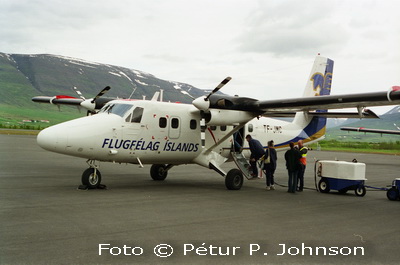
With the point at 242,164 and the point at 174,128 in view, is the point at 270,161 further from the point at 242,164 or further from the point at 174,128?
the point at 174,128

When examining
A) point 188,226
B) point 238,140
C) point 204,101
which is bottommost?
point 188,226

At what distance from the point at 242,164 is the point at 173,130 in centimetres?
291

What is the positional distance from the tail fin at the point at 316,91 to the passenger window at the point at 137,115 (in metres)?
7.80

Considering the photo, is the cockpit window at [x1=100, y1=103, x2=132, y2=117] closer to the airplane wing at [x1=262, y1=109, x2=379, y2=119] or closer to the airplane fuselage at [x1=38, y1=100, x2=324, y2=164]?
the airplane fuselage at [x1=38, y1=100, x2=324, y2=164]

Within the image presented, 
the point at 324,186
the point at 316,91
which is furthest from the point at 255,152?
the point at 316,91

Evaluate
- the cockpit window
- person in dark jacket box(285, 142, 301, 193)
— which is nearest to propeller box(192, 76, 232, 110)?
the cockpit window

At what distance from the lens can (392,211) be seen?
1008cm

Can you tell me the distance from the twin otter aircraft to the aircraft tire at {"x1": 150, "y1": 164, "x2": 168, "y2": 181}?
1 cm

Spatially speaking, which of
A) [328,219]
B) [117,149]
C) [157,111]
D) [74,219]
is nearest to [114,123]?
[117,149]

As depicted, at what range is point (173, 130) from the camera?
1338 centimetres

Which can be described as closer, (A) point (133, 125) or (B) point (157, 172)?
(A) point (133, 125)

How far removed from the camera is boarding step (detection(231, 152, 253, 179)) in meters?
14.2

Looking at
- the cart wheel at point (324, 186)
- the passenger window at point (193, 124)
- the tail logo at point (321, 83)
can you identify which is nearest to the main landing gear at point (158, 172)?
the passenger window at point (193, 124)

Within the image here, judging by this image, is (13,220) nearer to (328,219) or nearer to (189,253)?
(189,253)
